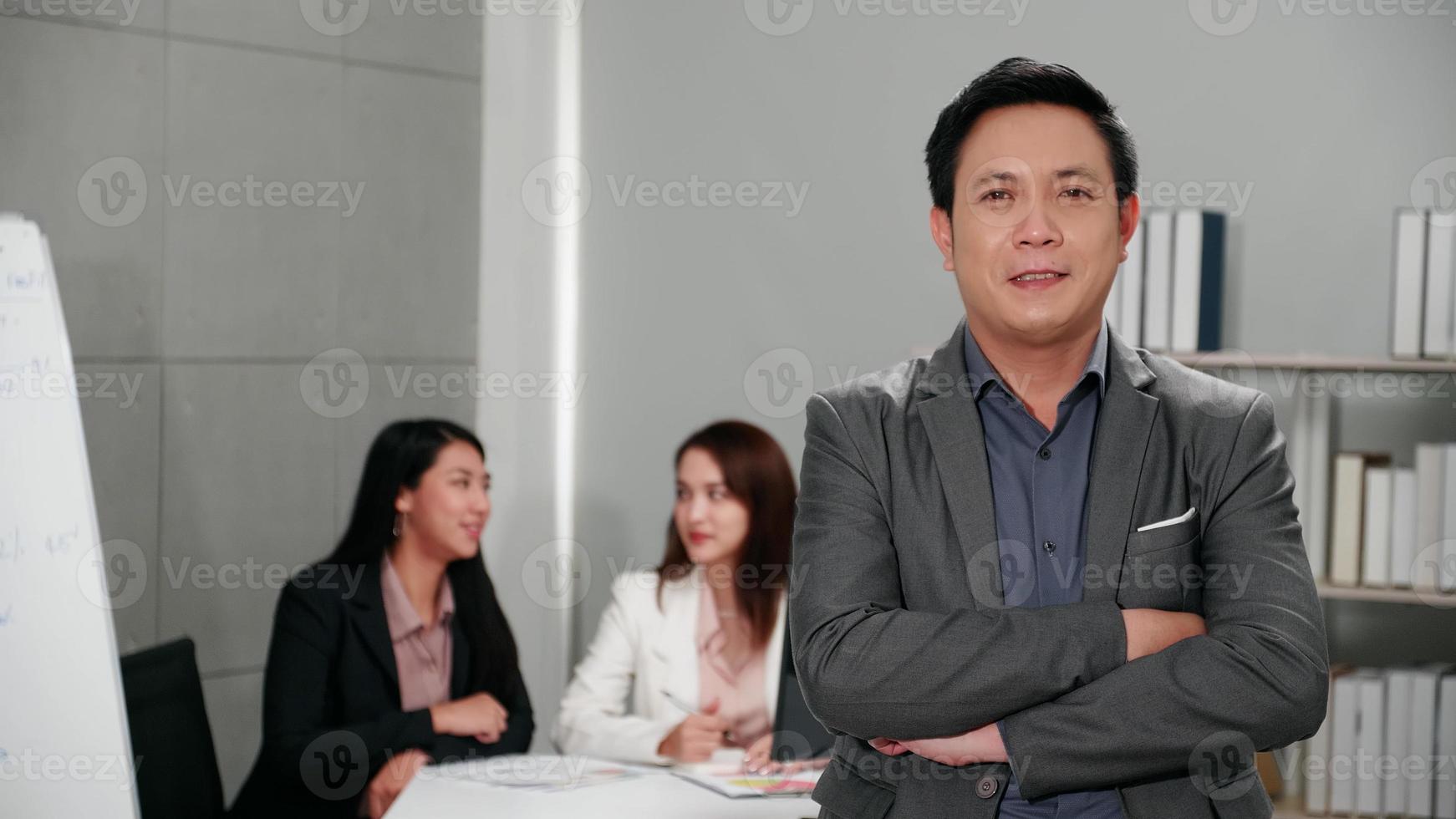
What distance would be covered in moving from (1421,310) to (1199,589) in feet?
Result: 5.61

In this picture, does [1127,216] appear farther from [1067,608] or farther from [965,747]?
[965,747]

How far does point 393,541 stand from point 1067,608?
210cm

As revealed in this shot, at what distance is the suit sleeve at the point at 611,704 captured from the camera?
312 centimetres

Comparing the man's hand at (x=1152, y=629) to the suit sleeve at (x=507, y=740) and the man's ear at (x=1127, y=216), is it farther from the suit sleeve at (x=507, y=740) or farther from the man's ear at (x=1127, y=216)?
the suit sleeve at (x=507, y=740)

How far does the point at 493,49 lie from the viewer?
446cm

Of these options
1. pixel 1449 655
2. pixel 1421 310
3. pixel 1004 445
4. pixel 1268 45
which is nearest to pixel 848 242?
pixel 1268 45

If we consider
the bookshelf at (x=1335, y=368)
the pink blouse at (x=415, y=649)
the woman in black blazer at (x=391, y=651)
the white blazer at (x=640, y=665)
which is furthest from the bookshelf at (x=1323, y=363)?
the pink blouse at (x=415, y=649)

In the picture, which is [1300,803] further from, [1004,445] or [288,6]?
[288,6]

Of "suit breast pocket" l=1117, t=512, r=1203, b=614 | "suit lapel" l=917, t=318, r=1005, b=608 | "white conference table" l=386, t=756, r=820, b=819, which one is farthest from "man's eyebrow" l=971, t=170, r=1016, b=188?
"white conference table" l=386, t=756, r=820, b=819

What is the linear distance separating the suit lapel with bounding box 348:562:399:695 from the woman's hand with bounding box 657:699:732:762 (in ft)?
2.28

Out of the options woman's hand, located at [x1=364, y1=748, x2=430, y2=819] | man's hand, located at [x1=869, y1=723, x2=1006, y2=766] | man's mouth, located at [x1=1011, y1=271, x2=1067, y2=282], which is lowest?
woman's hand, located at [x1=364, y1=748, x2=430, y2=819]

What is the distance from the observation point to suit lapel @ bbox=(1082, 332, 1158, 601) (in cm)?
160

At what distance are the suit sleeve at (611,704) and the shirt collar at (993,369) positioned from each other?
160 cm

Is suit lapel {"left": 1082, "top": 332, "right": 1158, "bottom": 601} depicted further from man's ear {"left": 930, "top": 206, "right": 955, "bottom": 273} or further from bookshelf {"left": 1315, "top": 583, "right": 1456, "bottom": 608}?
bookshelf {"left": 1315, "top": 583, "right": 1456, "bottom": 608}
